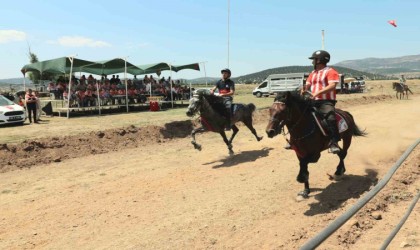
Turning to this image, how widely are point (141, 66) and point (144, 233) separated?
23.8 metres

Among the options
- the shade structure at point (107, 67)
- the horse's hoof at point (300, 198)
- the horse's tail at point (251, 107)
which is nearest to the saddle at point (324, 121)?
the horse's hoof at point (300, 198)

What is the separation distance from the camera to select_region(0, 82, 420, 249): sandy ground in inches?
212

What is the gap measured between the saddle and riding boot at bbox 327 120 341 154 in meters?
0.10

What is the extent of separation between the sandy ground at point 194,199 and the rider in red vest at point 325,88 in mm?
1222

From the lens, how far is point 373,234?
202 inches

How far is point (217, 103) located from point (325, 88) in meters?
4.31

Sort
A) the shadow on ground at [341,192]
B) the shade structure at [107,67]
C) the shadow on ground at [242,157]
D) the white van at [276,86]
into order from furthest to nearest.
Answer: the white van at [276,86] < the shade structure at [107,67] < the shadow on ground at [242,157] < the shadow on ground at [341,192]

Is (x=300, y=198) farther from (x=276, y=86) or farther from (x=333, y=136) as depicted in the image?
(x=276, y=86)

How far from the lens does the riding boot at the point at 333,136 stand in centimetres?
715

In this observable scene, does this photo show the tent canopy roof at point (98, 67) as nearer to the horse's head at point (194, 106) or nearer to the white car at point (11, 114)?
the white car at point (11, 114)

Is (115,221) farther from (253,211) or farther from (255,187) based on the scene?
(255,187)

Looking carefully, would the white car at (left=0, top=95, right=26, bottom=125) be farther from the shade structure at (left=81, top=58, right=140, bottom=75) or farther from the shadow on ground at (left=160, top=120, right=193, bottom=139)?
the shadow on ground at (left=160, top=120, right=193, bottom=139)

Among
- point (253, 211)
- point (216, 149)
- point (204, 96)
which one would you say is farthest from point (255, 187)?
point (216, 149)

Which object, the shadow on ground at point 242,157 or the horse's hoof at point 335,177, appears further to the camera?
the shadow on ground at point 242,157
